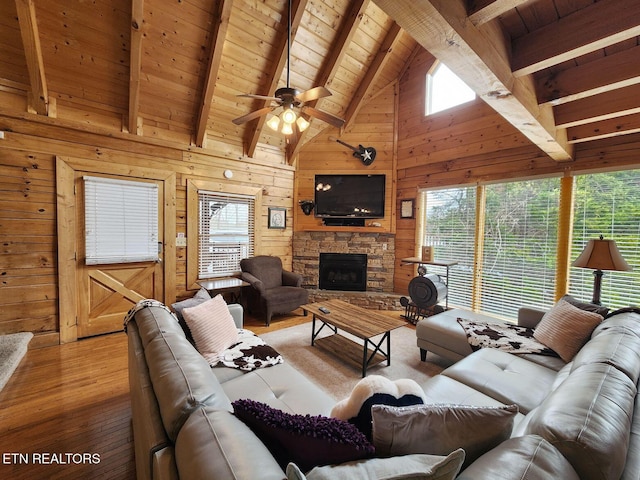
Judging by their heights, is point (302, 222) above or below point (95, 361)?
above

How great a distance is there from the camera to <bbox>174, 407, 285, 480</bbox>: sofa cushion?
69cm

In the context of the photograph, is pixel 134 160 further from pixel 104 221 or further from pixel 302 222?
pixel 302 222

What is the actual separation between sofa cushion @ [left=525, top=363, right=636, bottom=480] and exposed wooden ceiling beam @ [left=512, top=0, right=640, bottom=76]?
164 centimetres

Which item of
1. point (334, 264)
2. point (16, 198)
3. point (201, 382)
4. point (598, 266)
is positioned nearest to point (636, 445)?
point (201, 382)

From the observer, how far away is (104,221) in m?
3.45

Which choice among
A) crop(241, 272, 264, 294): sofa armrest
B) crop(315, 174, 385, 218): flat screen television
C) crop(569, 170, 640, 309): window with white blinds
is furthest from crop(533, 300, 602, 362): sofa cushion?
crop(241, 272, 264, 294): sofa armrest

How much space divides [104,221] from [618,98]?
17.9 feet

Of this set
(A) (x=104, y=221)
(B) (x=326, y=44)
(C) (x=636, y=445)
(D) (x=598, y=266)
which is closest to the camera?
(C) (x=636, y=445)

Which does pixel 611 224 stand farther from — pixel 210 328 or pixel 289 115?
pixel 210 328

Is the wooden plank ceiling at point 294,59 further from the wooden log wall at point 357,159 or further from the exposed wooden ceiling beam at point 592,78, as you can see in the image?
the wooden log wall at point 357,159

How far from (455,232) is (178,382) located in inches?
175

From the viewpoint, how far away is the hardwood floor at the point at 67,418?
1634 millimetres

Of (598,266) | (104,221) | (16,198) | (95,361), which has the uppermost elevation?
(16,198)

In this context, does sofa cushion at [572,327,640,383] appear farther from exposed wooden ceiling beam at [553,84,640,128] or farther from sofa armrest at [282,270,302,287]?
sofa armrest at [282,270,302,287]
